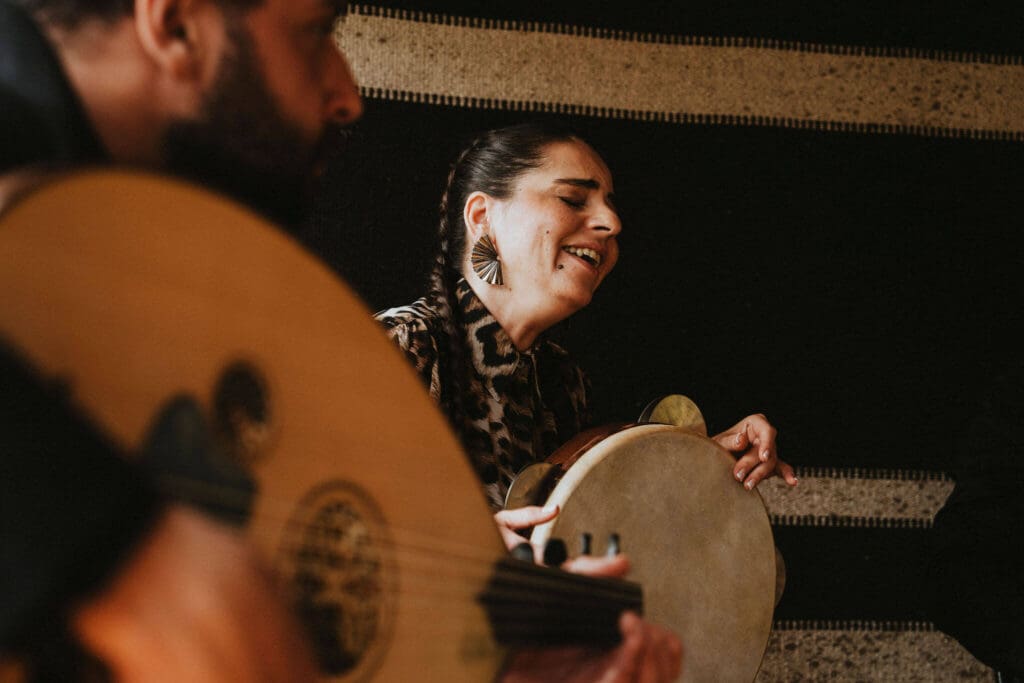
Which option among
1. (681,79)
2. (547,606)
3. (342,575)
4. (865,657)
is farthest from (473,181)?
(865,657)

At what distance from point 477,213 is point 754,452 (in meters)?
0.66

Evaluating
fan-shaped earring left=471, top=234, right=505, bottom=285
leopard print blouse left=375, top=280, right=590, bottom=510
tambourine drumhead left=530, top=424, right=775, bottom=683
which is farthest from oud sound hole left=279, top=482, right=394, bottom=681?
fan-shaped earring left=471, top=234, right=505, bottom=285

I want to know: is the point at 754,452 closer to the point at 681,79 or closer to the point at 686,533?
the point at 686,533

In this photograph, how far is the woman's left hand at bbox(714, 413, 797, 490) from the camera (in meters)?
1.22

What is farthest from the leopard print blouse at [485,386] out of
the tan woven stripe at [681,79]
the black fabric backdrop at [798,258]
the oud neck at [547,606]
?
the tan woven stripe at [681,79]

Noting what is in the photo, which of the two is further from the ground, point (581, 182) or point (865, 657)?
point (581, 182)

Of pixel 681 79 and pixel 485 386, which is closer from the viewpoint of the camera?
pixel 485 386

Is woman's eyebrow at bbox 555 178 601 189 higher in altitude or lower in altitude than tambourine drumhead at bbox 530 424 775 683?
higher

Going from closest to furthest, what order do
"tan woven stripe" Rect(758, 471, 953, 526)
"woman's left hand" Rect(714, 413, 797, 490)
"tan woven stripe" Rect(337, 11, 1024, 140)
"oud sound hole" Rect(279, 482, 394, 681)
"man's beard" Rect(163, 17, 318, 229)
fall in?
"oud sound hole" Rect(279, 482, 394, 681)
"man's beard" Rect(163, 17, 318, 229)
"woman's left hand" Rect(714, 413, 797, 490)
"tan woven stripe" Rect(337, 11, 1024, 140)
"tan woven stripe" Rect(758, 471, 953, 526)

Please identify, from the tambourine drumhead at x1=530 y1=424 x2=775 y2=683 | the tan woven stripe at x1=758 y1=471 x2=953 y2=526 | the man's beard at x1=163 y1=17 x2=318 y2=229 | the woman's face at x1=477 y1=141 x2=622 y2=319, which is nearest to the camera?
the man's beard at x1=163 y1=17 x2=318 y2=229

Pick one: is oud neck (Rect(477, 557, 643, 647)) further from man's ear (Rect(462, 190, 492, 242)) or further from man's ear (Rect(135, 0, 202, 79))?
man's ear (Rect(462, 190, 492, 242))

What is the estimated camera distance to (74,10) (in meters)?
0.54

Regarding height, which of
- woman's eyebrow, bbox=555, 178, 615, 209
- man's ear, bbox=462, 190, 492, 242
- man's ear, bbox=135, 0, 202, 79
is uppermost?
man's ear, bbox=135, 0, 202, 79

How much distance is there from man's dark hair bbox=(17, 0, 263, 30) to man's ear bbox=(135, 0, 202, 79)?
0.01 meters
